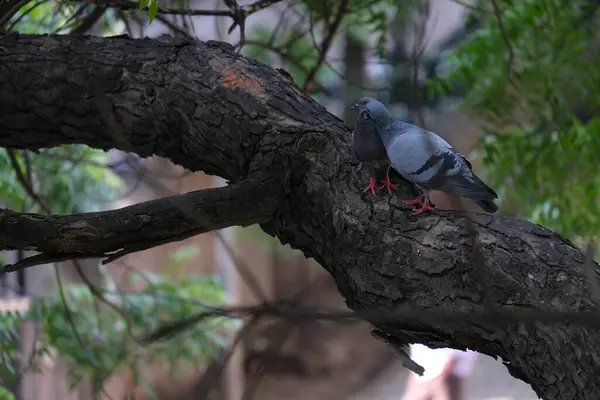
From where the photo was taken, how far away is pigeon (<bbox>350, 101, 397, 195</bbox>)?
1.07 m

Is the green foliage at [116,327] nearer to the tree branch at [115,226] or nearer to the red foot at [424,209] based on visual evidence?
the tree branch at [115,226]

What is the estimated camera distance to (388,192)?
41.9 inches

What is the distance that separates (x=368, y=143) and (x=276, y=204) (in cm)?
19

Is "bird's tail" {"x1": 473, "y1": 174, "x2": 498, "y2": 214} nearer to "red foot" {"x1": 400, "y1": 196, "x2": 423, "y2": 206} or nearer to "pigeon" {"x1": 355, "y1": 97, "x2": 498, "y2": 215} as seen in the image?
"pigeon" {"x1": 355, "y1": 97, "x2": 498, "y2": 215}

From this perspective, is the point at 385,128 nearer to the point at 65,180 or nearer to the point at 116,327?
the point at 65,180

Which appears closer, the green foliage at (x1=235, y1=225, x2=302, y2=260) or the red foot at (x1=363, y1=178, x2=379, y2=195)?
the red foot at (x1=363, y1=178, x2=379, y2=195)

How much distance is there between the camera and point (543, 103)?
1.97 metres

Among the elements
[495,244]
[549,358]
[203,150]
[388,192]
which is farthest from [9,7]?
[549,358]

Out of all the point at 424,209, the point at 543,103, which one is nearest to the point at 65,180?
the point at 543,103

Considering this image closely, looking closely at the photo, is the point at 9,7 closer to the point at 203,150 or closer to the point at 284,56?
the point at 203,150

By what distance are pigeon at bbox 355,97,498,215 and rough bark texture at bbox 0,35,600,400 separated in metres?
0.05

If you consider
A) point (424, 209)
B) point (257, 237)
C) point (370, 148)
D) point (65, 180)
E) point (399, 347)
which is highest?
point (257, 237)

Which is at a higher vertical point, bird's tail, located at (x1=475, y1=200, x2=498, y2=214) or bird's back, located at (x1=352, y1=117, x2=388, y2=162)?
bird's back, located at (x1=352, y1=117, x2=388, y2=162)

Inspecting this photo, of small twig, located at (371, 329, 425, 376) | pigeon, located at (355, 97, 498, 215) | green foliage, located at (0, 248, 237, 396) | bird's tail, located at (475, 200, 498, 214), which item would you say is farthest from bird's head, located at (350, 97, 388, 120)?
green foliage, located at (0, 248, 237, 396)
